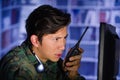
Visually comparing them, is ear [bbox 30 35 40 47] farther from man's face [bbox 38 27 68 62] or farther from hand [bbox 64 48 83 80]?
hand [bbox 64 48 83 80]

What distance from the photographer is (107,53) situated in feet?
3.84

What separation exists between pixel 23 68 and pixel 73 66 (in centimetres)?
23

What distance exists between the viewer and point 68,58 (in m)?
1.38

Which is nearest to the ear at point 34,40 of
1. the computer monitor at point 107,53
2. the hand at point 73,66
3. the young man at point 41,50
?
the young man at point 41,50

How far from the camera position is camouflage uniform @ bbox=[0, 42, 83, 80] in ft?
4.21

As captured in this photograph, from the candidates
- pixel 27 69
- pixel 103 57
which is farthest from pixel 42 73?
pixel 103 57

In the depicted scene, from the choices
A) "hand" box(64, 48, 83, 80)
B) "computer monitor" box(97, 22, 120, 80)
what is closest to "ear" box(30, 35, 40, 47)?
"hand" box(64, 48, 83, 80)

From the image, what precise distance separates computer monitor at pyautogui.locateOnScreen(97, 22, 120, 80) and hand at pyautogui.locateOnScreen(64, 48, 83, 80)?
0.71 ft

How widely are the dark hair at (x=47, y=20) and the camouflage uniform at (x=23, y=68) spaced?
0.09 metres

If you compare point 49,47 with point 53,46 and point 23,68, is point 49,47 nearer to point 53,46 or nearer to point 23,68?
point 53,46

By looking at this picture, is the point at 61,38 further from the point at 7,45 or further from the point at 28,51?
the point at 7,45

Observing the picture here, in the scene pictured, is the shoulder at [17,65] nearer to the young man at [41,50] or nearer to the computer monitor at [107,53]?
the young man at [41,50]

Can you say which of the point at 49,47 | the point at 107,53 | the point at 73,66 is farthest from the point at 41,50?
the point at 107,53

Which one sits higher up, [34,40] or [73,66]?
[34,40]
